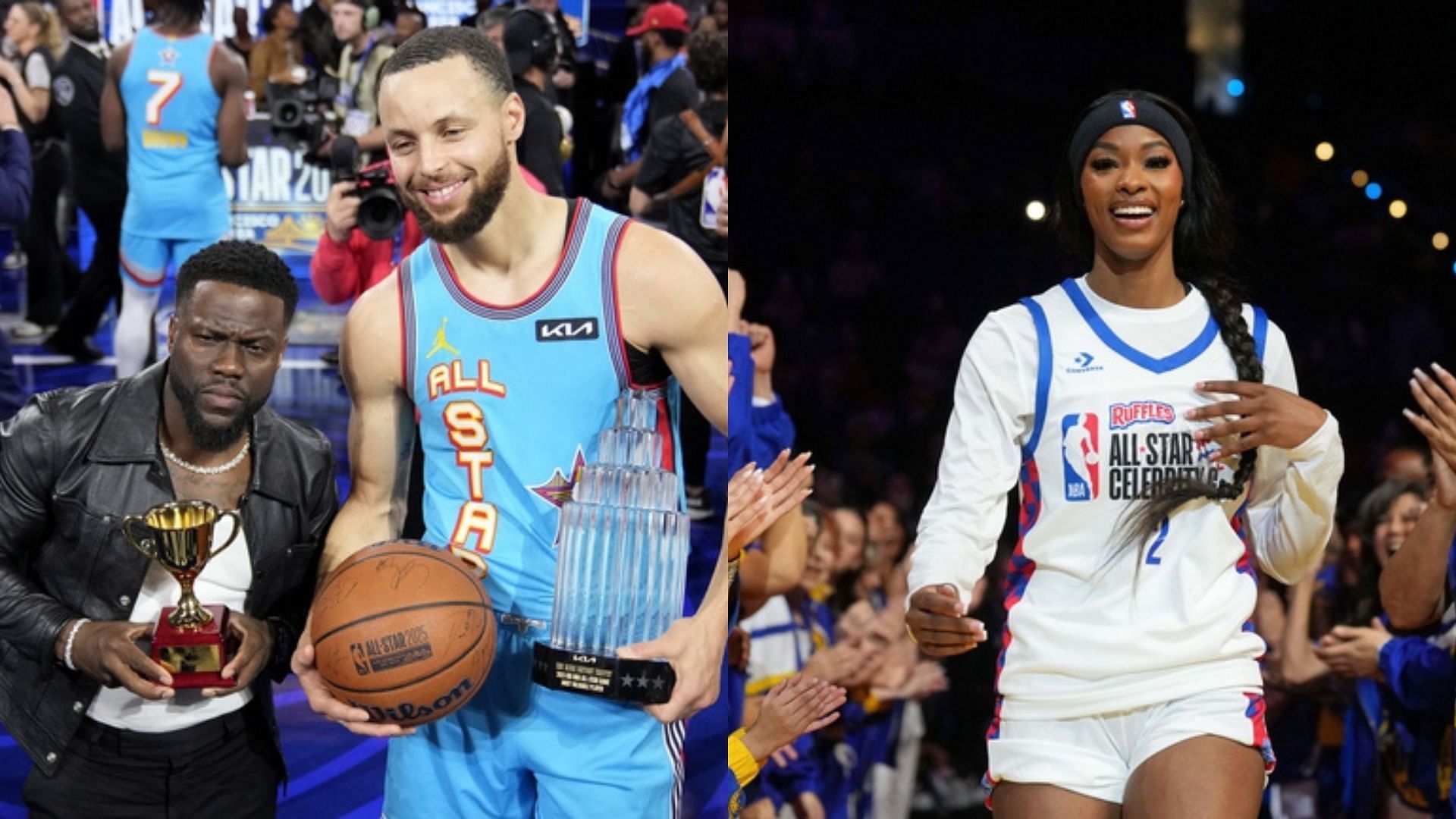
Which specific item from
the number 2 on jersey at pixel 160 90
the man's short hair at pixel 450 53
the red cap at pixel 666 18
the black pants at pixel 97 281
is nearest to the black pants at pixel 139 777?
the man's short hair at pixel 450 53

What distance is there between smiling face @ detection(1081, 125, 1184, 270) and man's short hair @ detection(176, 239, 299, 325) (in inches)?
66.4

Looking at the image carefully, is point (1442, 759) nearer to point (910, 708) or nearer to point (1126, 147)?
point (910, 708)

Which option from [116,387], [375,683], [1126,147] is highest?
[1126,147]

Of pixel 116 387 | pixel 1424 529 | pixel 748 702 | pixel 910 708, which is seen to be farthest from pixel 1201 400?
pixel 116 387

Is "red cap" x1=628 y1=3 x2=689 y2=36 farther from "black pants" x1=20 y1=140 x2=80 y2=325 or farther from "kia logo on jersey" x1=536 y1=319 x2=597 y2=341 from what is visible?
"kia logo on jersey" x1=536 y1=319 x2=597 y2=341

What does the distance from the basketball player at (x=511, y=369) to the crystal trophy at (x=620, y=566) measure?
71mm

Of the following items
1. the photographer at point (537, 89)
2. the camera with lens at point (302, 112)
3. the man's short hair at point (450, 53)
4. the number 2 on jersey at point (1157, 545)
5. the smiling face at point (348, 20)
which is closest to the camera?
the number 2 on jersey at point (1157, 545)

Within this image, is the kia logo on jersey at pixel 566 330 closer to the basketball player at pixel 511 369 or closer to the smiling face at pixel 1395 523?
the basketball player at pixel 511 369

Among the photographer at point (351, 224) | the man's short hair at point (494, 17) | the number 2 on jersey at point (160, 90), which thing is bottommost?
the photographer at point (351, 224)

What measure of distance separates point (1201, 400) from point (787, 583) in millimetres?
1282

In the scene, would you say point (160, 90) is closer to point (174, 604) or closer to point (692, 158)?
point (692, 158)

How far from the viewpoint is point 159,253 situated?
27.9ft

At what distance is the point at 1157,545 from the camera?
3.11 metres

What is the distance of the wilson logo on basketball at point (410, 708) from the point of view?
302 centimetres
